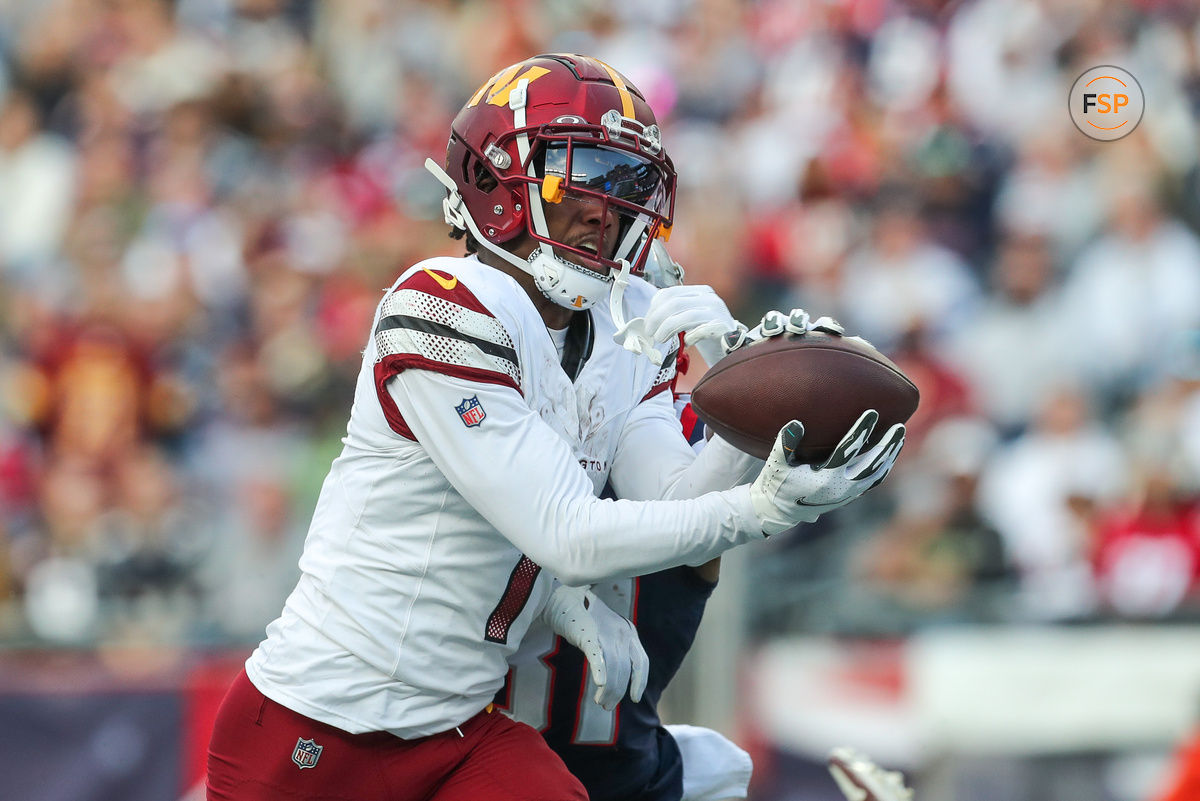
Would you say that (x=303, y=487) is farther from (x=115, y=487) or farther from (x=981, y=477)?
(x=981, y=477)

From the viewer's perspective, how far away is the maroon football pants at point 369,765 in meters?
2.90

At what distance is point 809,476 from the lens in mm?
Result: 2656

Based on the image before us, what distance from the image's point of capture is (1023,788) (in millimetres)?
5820

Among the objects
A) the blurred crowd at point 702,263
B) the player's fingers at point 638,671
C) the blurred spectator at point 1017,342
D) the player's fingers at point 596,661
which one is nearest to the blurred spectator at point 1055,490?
the blurred crowd at point 702,263

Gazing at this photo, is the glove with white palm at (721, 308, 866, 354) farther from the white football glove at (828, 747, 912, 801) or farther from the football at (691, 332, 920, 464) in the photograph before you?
the white football glove at (828, 747, 912, 801)

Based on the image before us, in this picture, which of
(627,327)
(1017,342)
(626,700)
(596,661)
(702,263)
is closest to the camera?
(627,327)

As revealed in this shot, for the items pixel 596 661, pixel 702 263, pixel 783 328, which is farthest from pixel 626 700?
pixel 702 263

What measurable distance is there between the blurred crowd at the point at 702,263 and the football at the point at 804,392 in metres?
3.11

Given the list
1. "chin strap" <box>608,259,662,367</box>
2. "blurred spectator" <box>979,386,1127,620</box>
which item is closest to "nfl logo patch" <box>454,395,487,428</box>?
"chin strap" <box>608,259,662,367</box>

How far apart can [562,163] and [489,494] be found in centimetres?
65

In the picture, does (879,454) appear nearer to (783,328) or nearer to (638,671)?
(783,328)

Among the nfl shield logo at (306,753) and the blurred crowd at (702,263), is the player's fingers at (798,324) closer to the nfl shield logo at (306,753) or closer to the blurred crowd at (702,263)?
the nfl shield logo at (306,753)

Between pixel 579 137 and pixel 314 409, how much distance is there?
4294mm

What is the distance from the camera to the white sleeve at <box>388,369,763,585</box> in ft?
8.80
